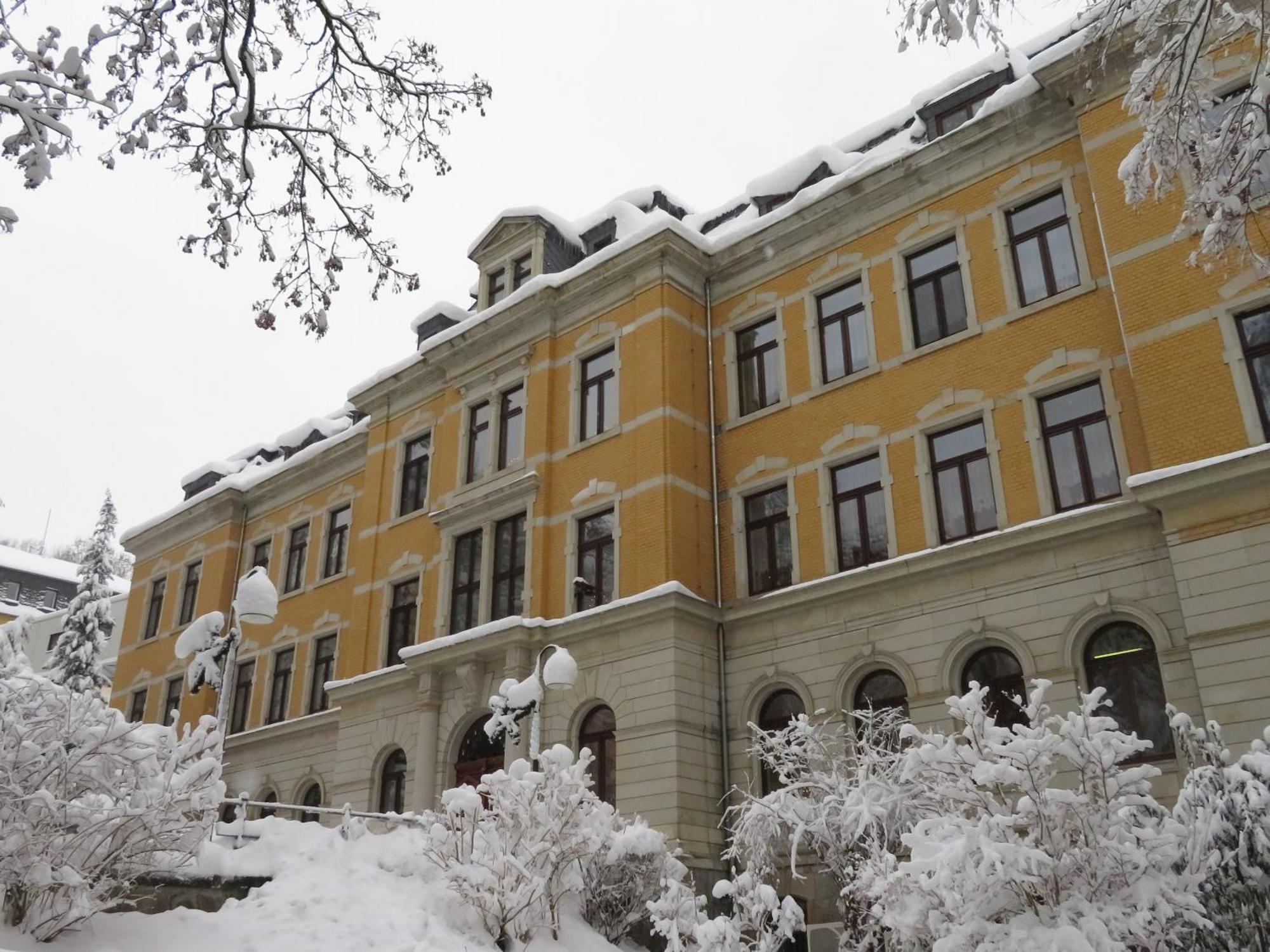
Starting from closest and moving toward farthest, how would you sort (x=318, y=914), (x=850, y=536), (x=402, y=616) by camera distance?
(x=318, y=914), (x=850, y=536), (x=402, y=616)

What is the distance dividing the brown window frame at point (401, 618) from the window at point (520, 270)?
749cm

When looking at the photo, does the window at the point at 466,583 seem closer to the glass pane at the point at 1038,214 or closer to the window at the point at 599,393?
the window at the point at 599,393

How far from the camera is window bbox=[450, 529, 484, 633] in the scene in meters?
23.5

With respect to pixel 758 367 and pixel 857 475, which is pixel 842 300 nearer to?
pixel 758 367

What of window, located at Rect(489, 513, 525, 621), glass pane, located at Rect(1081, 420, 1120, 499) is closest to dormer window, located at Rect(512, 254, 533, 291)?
window, located at Rect(489, 513, 525, 621)

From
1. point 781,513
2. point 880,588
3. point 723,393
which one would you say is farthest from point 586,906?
point 723,393

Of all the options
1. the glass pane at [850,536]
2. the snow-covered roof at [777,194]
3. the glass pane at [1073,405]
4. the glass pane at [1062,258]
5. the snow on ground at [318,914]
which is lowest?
the snow on ground at [318,914]

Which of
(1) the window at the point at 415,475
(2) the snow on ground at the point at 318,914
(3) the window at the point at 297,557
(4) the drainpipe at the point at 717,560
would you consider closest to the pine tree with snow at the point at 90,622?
(3) the window at the point at 297,557

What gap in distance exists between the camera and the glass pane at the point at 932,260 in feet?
64.9

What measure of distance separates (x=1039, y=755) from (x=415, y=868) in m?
7.99

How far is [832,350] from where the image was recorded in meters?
21.0

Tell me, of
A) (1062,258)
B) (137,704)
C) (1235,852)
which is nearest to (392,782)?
(137,704)

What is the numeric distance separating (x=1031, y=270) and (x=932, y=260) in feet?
6.64

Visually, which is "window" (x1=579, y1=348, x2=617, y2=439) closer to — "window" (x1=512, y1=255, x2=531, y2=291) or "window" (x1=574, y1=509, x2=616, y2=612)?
"window" (x1=574, y1=509, x2=616, y2=612)
